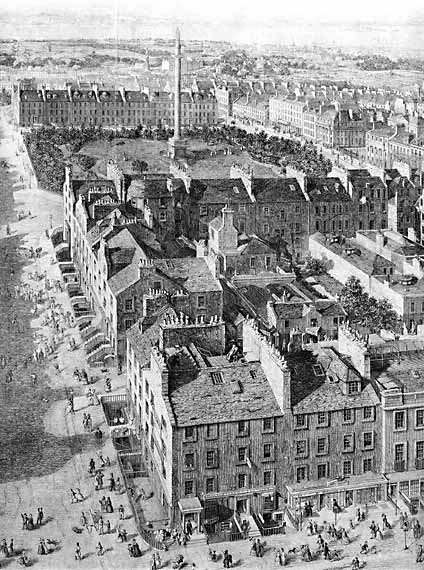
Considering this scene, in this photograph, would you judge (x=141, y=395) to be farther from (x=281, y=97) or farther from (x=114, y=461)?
(x=281, y=97)

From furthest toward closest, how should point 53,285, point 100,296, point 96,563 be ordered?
point 53,285 → point 100,296 → point 96,563

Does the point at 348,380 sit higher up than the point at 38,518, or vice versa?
the point at 348,380

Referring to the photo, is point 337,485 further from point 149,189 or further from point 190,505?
point 149,189

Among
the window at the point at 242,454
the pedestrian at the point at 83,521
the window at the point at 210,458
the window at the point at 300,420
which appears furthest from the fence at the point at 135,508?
the window at the point at 300,420

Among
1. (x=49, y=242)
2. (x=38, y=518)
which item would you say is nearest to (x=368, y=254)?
(x=49, y=242)

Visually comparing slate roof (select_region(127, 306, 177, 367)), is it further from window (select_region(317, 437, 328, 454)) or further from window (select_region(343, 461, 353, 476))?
window (select_region(343, 461, 353, 476))

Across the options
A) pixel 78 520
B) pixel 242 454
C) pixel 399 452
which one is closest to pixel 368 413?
pixel 399 452
